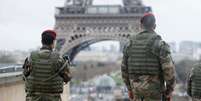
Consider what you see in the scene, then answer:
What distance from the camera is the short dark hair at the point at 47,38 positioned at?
9.11 meters

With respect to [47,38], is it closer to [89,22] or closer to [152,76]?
[152,76]

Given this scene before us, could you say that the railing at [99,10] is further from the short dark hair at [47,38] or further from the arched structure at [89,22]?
the short dark hair at [47,38]

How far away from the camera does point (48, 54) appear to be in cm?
923

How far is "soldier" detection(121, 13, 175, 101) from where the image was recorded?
9023 mm

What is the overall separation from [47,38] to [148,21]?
1327 millimetres

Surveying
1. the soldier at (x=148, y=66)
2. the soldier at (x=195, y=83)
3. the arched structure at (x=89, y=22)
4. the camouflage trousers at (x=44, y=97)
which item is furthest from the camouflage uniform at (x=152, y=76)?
the arched structure at (x=89, y=22)

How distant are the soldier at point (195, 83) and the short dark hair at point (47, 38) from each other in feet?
10.8

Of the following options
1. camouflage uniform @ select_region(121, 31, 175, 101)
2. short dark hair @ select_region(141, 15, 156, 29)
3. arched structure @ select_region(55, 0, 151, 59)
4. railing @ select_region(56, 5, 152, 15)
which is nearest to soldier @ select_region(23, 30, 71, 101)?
camouflage uniform @ select_region(121, 31, 175, 101)

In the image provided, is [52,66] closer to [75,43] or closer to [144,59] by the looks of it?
[144,59]

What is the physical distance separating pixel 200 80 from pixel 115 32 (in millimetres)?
41442

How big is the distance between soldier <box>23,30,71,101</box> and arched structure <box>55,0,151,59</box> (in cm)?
4326

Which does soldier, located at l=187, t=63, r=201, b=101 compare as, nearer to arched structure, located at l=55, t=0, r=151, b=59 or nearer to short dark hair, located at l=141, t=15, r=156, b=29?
short dark hair, located at l=141, t=15, r=156, b=29

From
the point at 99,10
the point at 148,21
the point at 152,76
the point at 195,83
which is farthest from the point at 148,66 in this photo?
the point at 99,10

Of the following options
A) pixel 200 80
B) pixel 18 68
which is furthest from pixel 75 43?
pixel 200 80
